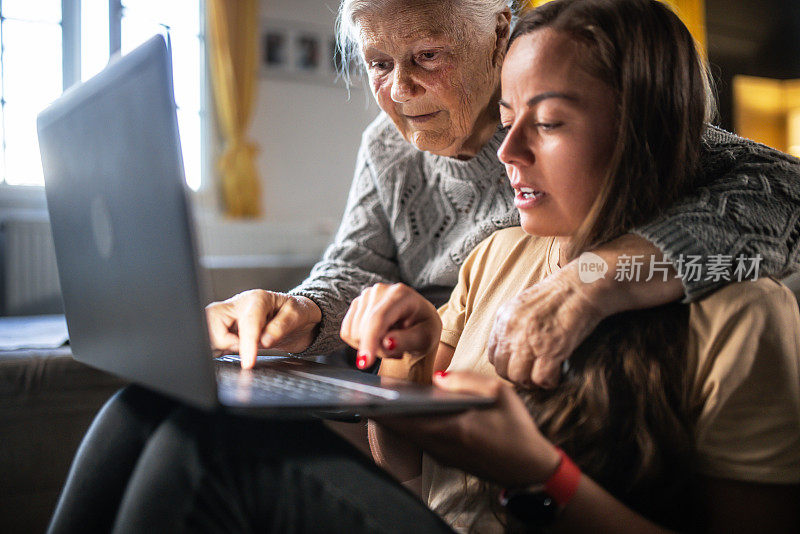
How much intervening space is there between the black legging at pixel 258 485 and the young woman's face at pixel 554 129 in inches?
14.5

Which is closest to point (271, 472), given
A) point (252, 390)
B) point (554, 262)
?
point (252, 390)

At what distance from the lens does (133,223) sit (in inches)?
23.6

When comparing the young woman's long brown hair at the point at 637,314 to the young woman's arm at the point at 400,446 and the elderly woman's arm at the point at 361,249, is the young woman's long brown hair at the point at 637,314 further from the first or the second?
the elderly woman's arm at the point at 361,249

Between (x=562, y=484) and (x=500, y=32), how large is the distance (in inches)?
30.4

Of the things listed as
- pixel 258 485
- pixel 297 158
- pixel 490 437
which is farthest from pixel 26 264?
pixel 490 437

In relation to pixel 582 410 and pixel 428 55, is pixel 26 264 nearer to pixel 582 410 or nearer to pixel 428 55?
pixel 428 55

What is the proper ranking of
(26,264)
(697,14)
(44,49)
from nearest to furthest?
(697,14) → (26,264) → (44,49)

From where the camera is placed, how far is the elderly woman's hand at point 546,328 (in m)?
0.72

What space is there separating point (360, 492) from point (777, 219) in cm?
56

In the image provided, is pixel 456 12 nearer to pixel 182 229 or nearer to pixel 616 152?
pixel 616 152

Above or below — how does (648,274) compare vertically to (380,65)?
below

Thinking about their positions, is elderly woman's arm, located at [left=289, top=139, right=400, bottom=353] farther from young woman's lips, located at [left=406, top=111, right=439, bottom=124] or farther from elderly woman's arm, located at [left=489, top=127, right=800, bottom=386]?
elderly woman's arm, located at [left=489, top=127, right=800, bottom=386]

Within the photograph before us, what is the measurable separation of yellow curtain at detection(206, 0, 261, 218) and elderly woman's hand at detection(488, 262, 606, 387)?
4127 millimetres

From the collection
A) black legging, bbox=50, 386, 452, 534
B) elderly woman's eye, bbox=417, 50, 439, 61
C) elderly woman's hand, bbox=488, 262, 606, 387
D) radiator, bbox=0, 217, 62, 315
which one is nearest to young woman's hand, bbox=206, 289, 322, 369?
black legging, bbox=50, 386, 452, 534
